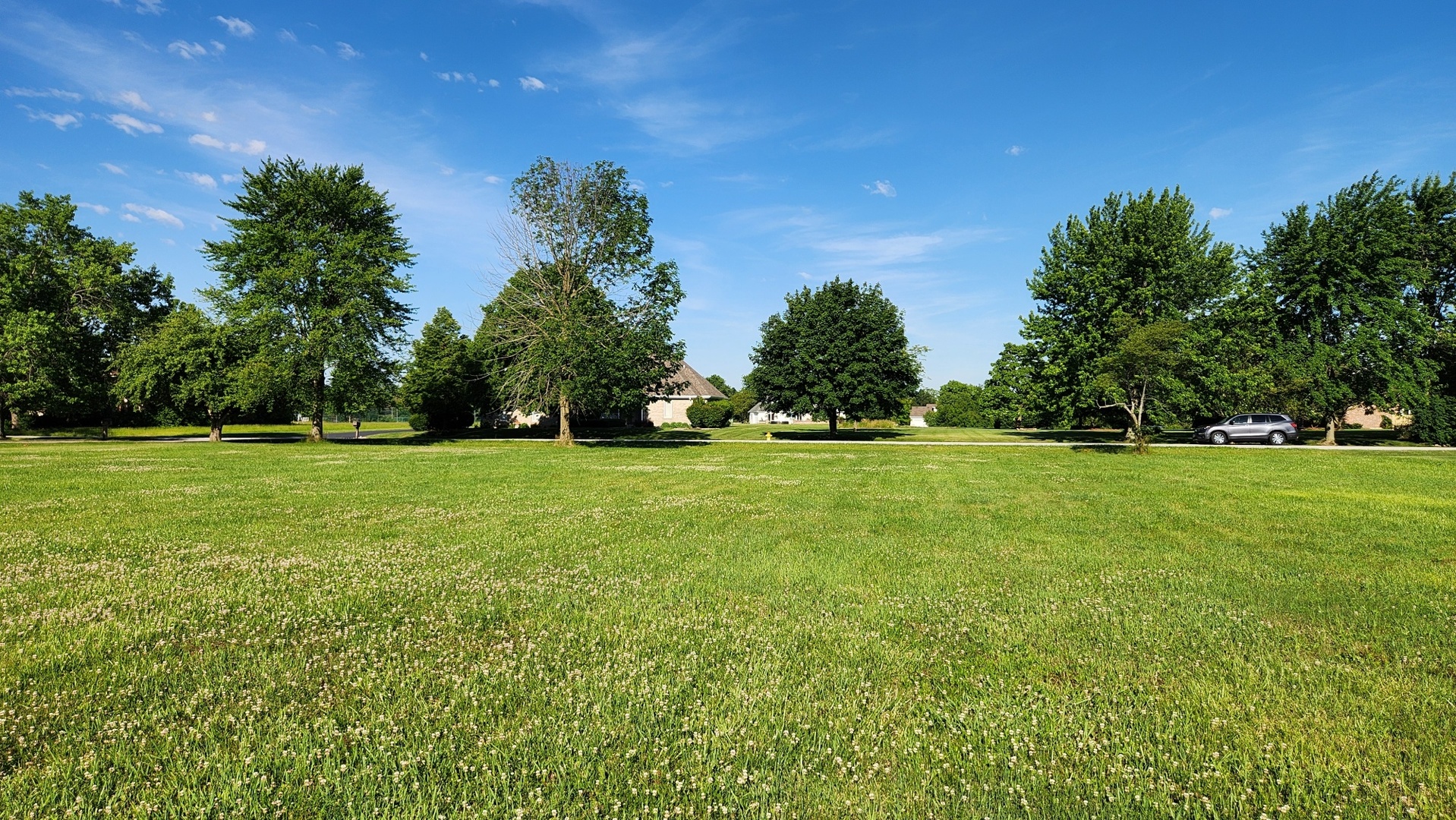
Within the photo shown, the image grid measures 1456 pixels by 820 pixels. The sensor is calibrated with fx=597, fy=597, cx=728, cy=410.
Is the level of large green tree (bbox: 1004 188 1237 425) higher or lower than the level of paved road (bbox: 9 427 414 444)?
higher

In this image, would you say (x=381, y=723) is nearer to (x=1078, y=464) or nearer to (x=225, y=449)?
(x=1078, y=464)

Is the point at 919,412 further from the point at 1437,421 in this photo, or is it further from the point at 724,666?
the point at 724,666

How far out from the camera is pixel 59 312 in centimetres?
4256

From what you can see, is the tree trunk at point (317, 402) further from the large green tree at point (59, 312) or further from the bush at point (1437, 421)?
the bush at point (1437, 421)

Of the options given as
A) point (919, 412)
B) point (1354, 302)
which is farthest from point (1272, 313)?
point (919, 412)

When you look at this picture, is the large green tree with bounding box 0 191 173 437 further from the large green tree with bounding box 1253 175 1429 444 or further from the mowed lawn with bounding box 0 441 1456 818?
the large green tree with bounding box 1253 175 1429 444

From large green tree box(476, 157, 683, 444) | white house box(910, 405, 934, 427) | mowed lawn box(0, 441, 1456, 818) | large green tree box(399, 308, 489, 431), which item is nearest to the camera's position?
mowed lawn box(0, 441, 1456, 818)

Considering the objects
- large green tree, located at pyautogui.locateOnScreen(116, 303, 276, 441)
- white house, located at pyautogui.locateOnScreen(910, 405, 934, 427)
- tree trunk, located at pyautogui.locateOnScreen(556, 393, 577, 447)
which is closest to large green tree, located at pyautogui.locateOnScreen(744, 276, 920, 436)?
tree trunk, located at pyautogui.locateOnScreen(556, 393, 577, 447)

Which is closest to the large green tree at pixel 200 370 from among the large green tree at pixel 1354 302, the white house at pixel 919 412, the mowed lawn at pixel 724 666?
the mowed lawn at pixel 724 666

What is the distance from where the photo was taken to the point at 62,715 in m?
4.01

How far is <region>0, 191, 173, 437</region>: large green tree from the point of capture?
3769cm

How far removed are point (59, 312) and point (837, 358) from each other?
5562 centimetres

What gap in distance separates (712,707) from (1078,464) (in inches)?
921

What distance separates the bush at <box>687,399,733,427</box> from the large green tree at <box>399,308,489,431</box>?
2299 centimetres
